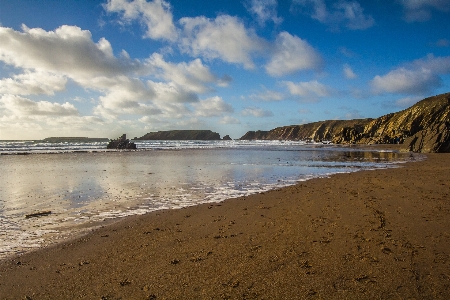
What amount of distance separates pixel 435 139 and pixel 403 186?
41.3 m

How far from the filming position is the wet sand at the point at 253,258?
4.80 meters

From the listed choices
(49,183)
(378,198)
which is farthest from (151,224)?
(49,183)

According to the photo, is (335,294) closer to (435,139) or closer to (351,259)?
(351,259)

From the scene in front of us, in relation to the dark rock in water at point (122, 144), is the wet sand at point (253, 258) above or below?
below

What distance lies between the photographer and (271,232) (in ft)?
25.7

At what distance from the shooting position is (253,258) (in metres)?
6.05

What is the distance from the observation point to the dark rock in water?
7625 centimetres

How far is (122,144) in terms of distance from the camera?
76.4 m

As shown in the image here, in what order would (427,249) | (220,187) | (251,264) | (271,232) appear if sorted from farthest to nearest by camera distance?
(220,187), (271,232), (427,249), (251,264)

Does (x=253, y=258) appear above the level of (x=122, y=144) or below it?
below

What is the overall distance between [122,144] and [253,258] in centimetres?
7628

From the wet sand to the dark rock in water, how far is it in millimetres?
70471

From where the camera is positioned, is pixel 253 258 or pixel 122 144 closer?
pixel 253 258

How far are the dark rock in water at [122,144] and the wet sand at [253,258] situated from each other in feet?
231
